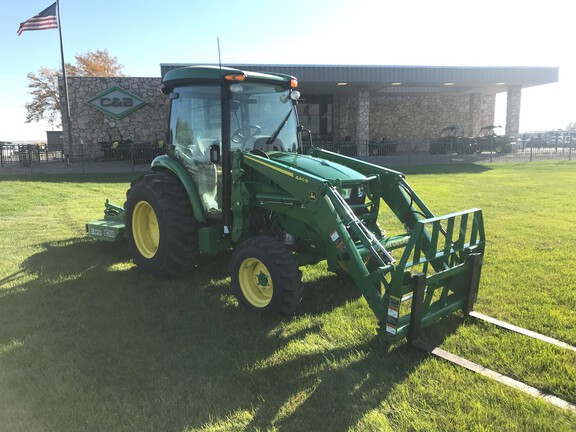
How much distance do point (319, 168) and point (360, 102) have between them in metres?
21.5

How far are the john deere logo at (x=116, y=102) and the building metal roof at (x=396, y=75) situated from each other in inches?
106

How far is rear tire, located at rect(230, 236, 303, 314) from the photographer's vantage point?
396 cm

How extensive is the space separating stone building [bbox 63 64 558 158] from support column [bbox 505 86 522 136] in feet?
0.18

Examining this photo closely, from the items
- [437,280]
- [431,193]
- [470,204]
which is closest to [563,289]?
[437,280]

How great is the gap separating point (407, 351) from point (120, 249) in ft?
15.6

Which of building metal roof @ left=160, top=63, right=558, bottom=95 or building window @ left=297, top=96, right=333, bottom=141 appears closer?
building metal roof @ left=160, top=63, right=558, bottom=95

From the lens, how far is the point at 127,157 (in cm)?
2122

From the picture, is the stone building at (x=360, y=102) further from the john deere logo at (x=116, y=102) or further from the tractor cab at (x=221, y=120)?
the tractor cab at (x=221, y=120)

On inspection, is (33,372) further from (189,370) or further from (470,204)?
(470,204)

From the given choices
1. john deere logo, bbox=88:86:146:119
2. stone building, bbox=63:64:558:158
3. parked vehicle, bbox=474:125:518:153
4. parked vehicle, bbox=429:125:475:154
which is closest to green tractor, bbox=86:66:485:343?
stone building, bbox=63:64:558:158

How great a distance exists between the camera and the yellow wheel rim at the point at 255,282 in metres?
4.22

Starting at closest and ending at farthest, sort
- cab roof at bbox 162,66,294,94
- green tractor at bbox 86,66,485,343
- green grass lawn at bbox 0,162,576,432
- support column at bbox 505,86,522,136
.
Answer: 1. green grass lawn at bbox 0,162,576,432
2. green tractor at bbox 86,66,485,343
3. cab roof at bbox 162,66,294,94
4. support column at bbox 505,86,522,136

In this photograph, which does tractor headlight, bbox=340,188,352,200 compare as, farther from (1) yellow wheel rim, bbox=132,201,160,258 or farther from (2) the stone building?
(2) the stone building

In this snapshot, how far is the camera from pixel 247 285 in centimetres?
437
